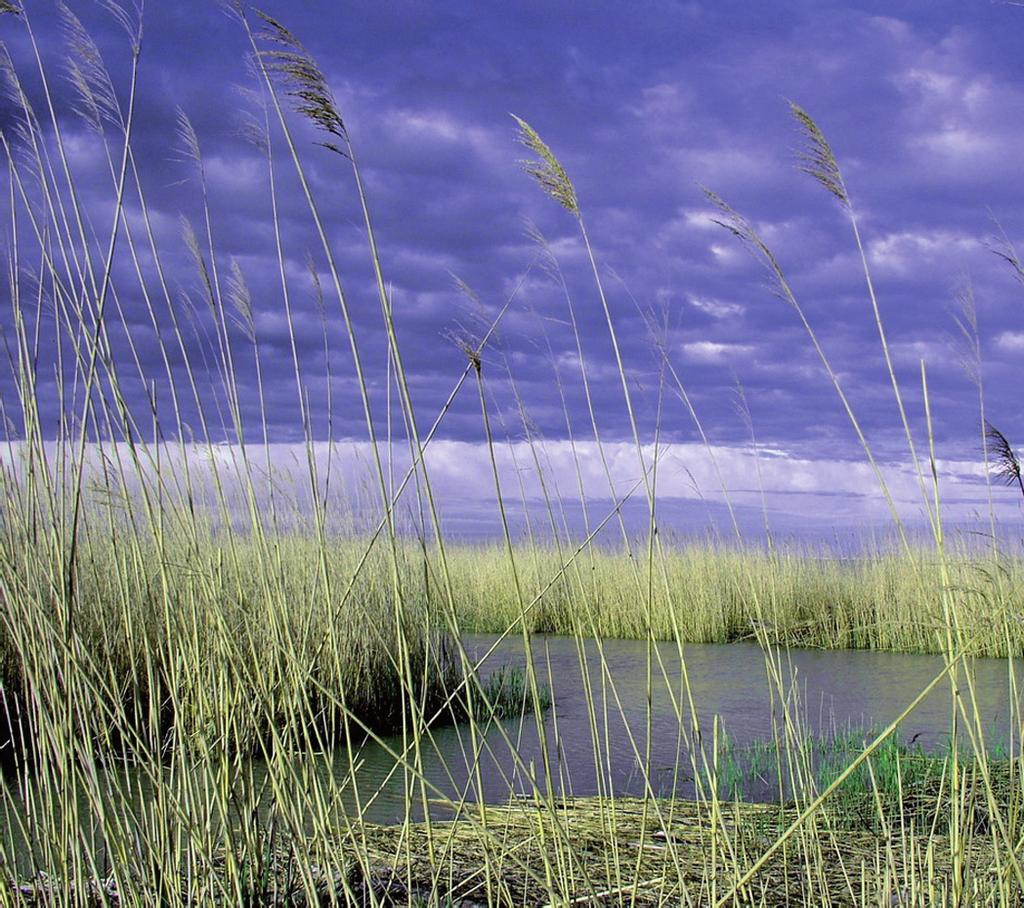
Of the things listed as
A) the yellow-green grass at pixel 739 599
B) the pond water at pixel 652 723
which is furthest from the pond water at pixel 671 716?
the yellow-green grass at pixel 739 599

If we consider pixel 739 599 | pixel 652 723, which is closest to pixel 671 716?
pixel 652 723

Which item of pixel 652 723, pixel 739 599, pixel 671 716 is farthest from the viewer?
pixel 739 599

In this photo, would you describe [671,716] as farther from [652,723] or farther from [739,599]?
[739,599]

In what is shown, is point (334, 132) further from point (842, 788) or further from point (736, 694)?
point (736, 694)

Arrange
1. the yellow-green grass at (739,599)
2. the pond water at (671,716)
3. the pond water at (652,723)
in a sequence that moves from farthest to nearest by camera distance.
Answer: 1. the yellow-green grass at (739,599)
2. the pond water at (671,716)
3. the pond water at (652,723)

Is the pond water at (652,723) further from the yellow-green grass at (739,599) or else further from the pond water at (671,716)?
the yellow-green grass at (739,599)

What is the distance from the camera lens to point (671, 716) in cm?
509

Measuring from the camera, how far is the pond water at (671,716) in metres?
3.44

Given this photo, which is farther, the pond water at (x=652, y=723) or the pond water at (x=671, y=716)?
the pond water at (x=671, y=716)

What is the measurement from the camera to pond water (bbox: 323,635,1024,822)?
3443mm

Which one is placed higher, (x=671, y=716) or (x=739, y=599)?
(x=739, y=599)

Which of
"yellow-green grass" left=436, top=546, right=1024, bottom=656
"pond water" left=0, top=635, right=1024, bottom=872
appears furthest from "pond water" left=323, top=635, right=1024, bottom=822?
"yellow-green grass" left=436, top=546, right=1024, bottom=656

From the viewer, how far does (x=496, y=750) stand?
4184mm

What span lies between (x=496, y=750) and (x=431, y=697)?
959 millimetres
